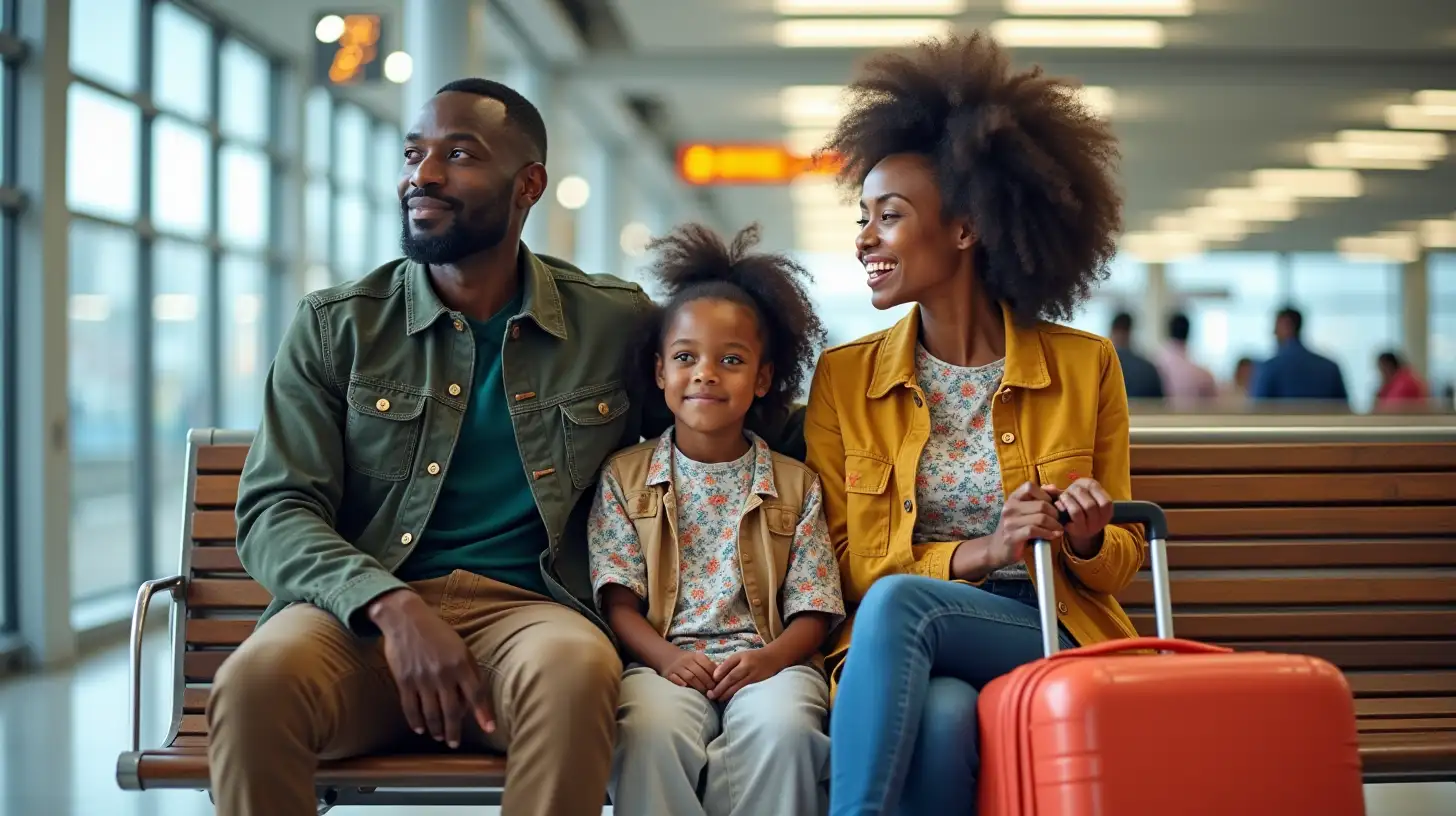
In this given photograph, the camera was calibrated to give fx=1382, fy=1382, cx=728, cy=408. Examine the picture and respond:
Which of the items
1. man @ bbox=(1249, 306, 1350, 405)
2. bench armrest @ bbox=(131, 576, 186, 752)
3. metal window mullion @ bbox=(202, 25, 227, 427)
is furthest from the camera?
man @ bbox=(1249, 306, 1350, 405)

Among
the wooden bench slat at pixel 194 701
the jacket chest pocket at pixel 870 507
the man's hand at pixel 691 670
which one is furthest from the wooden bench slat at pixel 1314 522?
the wooden bench slat at pixel 194 701

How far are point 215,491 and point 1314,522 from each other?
2.35 m

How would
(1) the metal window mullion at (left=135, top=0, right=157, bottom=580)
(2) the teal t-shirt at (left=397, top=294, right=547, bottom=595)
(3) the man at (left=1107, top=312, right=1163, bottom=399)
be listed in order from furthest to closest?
(3) the man at (left=1107, top=312, right=1163, bottom=399), (1) the metal window mullion at (left=135, top=0, right=157, bottom=580), (2) the teal t-shirt at (left=397, top=294, right=547, bottom=595)

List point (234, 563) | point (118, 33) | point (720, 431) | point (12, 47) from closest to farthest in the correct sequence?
point (720, 431) < point (234, 563) < point (12, 47) < point (118, 33)

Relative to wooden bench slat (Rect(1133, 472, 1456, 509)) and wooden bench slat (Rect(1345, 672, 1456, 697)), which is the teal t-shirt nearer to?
wooden bench slat (Rect(1133, 472, 1456, 509))

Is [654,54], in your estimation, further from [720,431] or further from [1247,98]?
[720,431]

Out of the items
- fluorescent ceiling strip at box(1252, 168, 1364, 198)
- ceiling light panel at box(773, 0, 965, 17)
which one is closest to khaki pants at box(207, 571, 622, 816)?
ceiling light panel at box(773, 0, 965, 17)

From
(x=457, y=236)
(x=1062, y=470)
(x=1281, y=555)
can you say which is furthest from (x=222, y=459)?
(x=1281, y=555)

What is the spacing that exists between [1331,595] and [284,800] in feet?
6.99

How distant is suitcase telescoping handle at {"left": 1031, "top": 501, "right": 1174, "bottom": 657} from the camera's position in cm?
212

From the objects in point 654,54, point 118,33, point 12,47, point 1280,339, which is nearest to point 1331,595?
point 12,47

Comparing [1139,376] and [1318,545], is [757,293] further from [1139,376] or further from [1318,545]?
[1139,376]

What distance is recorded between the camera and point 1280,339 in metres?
11.4

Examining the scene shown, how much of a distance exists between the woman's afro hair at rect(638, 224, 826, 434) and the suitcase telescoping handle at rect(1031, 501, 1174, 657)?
2.53 ft
